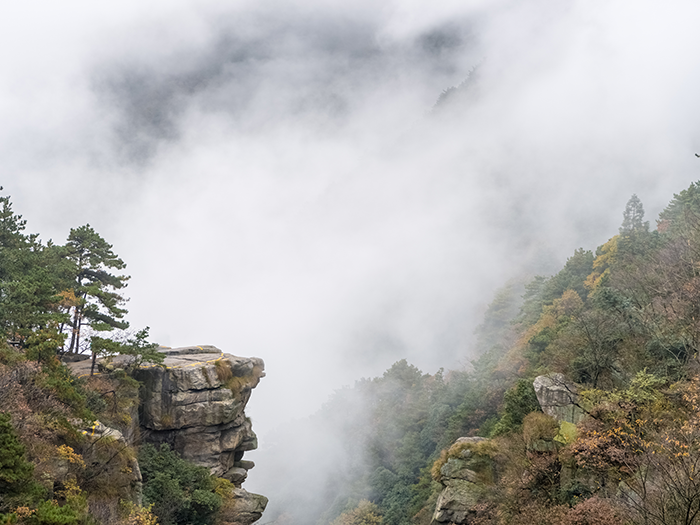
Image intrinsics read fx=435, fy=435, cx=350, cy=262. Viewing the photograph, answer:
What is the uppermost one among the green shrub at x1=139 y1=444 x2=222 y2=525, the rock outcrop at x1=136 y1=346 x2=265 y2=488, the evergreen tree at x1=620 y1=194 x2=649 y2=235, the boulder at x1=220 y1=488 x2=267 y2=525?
the evergreen tree at x1=620 y1=194 x2=649 y2=235

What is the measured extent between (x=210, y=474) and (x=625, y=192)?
14893 centimetres

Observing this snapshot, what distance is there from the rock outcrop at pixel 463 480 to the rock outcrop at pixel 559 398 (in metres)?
5.39

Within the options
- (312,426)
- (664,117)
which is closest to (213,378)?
(312,426)

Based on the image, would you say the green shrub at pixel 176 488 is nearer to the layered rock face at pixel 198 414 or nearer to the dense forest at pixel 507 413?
the dense forest at pixel 507 413

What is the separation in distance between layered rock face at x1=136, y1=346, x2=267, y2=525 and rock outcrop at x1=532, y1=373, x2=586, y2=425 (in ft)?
78.5

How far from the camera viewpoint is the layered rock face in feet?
113

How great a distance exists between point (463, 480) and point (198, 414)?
20.7m

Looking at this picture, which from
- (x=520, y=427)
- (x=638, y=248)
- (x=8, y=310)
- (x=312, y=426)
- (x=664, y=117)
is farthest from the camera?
(x=664, y=117)

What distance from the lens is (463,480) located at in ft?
92.5

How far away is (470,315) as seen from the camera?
149000mm

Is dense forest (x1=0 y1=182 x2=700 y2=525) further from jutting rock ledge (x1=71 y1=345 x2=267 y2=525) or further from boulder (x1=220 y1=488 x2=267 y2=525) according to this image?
jutting rock ledge (x1=71 y1=345 x2=267 y2=525)

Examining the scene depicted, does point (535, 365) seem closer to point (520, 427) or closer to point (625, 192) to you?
point (520, 427)

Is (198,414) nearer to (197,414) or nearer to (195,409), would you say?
(197,414)

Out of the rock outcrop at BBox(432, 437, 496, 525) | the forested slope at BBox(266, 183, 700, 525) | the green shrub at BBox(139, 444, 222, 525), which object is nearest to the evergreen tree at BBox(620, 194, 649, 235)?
the forested slope at BBox(266, 183, 700, 525)
